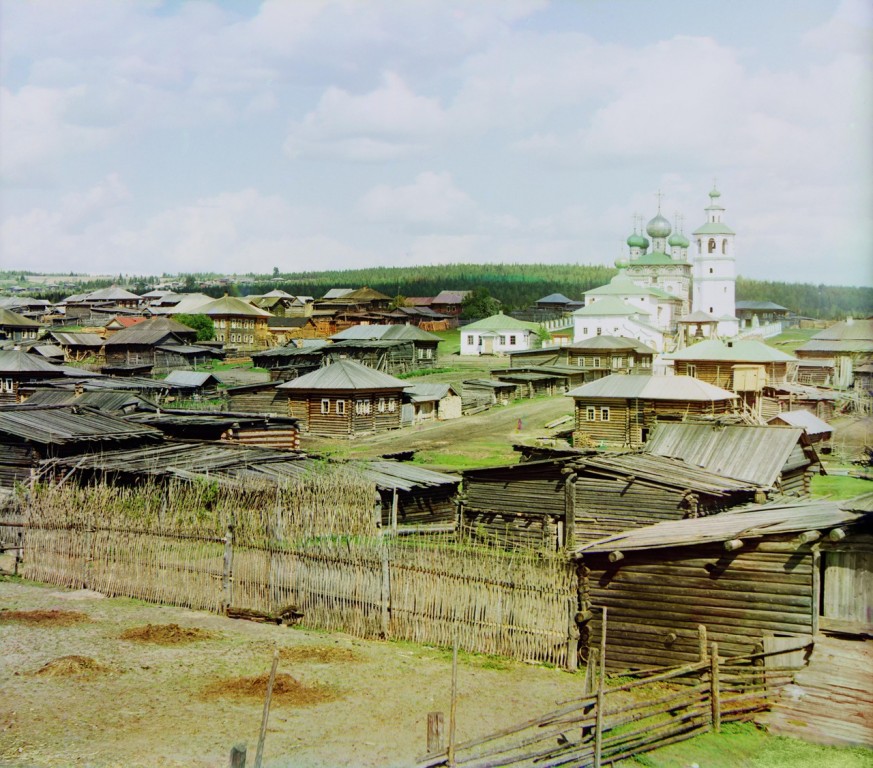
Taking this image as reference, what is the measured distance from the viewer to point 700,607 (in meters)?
15.1

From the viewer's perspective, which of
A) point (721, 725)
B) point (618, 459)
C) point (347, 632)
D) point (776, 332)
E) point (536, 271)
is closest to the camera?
point (721, 725)

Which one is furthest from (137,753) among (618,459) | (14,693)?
(618,459)

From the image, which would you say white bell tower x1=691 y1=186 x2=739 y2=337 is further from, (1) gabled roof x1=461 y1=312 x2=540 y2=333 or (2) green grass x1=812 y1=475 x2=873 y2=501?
(2) green grass x1=812 y1=475 x2=873 y2=501

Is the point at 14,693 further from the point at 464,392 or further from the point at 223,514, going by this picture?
the point at 464,392

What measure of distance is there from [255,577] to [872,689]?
11.1 meters

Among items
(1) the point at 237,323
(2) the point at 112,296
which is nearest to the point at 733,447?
(1) the point at 237,323

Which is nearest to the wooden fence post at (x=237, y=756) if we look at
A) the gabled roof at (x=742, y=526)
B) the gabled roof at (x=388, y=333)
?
the gabled roof at (x=742, y=526)

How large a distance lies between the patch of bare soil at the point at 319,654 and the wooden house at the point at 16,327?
79798mm

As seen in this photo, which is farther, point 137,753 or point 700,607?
point 700,607

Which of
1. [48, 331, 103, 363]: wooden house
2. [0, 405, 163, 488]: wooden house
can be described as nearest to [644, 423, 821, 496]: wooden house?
[0, 405, 163, 488]: wooden house

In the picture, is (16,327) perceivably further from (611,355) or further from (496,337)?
(611,355)

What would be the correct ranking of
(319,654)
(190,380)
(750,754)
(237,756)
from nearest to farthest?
1. (237,756)
2. (750,754)
3. (319,654)
4. (190,380)

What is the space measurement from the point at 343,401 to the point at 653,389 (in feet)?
48.7

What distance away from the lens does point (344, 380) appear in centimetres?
4866
